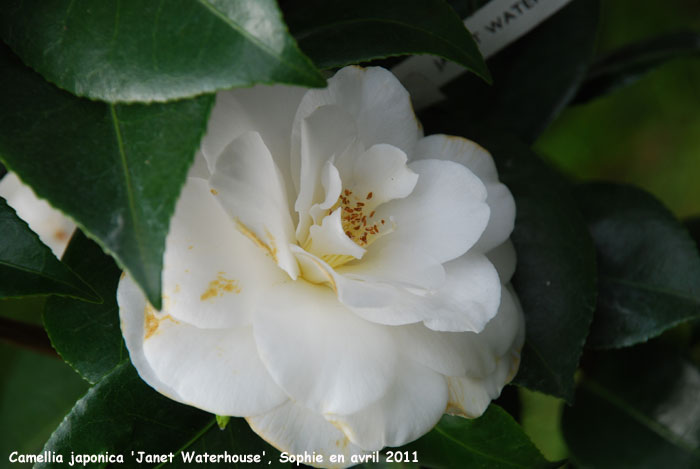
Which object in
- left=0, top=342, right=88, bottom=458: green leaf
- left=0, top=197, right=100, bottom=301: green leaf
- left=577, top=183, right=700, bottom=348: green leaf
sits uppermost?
left=0, top=197, right=100, bottom=301: green leaf

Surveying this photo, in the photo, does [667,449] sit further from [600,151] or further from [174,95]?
[600,151]

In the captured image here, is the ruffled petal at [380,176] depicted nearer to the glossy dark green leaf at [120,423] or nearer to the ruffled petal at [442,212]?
Answer: the ruffled petal at [442,212]

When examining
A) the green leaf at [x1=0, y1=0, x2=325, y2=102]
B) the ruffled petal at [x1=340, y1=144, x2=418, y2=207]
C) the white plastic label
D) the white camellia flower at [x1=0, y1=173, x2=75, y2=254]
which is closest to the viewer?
the green leaf at [x1=0, y1=0, x2=325, y2=102]

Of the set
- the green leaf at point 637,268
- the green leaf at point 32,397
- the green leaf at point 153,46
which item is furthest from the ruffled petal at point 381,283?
the green leaf at point 32,397

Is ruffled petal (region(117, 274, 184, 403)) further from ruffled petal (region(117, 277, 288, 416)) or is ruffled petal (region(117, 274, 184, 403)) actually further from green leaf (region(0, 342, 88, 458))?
green leaf (region(0, 342, 88, 458))

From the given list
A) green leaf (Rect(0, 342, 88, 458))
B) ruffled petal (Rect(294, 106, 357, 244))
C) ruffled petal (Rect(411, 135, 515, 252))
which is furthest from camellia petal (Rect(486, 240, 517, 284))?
green leaf (Rect(0, 342, 88, 458))

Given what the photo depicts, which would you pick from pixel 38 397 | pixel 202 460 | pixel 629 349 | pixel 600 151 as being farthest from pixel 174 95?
pixel 600 151

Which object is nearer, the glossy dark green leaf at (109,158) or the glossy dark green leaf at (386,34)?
the glossy dark green leaf at (109,158)

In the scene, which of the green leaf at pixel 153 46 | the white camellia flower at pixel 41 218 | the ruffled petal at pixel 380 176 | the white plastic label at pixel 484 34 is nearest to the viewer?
the green leaf at pixel 153 46
